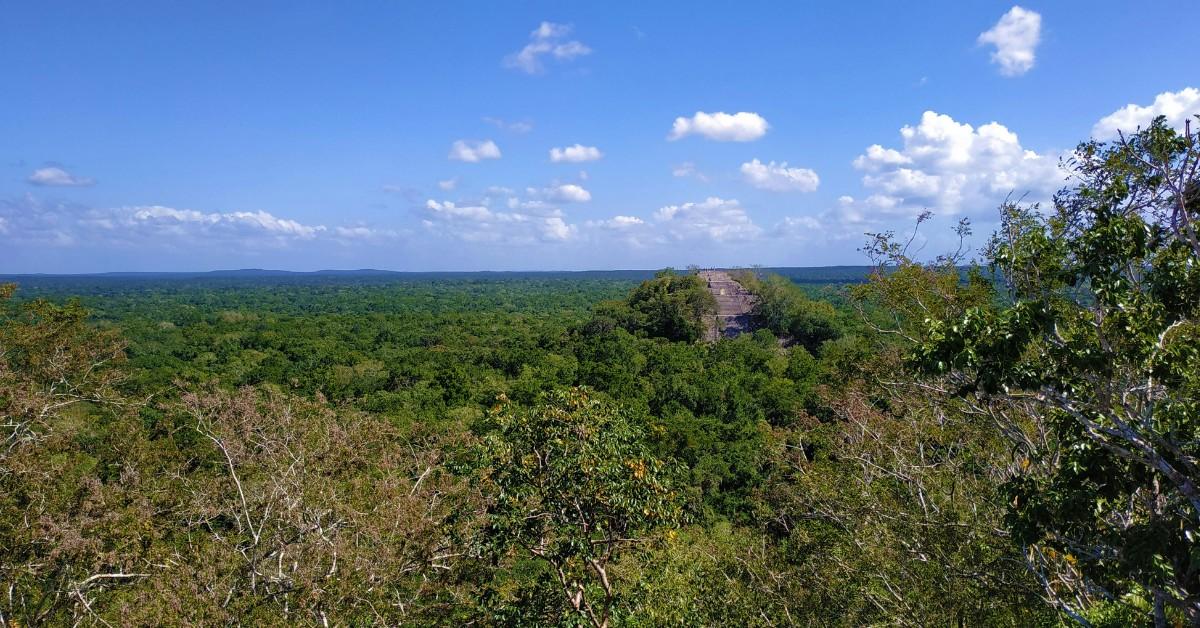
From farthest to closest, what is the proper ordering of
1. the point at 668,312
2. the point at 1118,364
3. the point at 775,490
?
the point at 668,312, the point at 775,490, the point at 1118,364

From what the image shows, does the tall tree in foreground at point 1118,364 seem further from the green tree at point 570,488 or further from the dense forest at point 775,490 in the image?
the green tree at point 570,488

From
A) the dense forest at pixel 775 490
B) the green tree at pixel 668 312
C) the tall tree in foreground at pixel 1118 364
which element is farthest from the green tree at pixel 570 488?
the green tree at pixel 668 312

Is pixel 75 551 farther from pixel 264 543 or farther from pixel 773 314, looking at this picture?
pixel 773 314

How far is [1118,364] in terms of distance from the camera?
478cm

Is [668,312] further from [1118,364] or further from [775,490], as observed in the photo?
[1118,364]

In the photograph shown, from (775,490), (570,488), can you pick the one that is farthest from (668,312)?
(570,488)

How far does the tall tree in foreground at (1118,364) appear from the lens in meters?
4.30

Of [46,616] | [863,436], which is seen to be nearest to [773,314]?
[863,436]

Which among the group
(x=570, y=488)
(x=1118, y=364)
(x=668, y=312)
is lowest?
(x=668, y=312)

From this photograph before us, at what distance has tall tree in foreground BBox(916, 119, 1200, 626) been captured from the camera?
4.30 m

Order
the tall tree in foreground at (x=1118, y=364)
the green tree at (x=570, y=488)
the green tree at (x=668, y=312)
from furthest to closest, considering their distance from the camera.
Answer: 1. the green tree at (x=668, y=312)
2. the green tree at (x=570, y=488)
3. the tall tree in foreground at (x=1118, y=364)

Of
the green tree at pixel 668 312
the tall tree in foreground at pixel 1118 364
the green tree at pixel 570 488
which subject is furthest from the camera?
the green tree at pixel 668 312

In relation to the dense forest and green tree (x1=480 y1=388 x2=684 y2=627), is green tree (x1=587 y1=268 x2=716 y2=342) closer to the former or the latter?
the dense forest

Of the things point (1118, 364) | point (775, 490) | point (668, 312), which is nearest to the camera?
point (1118, 364)
